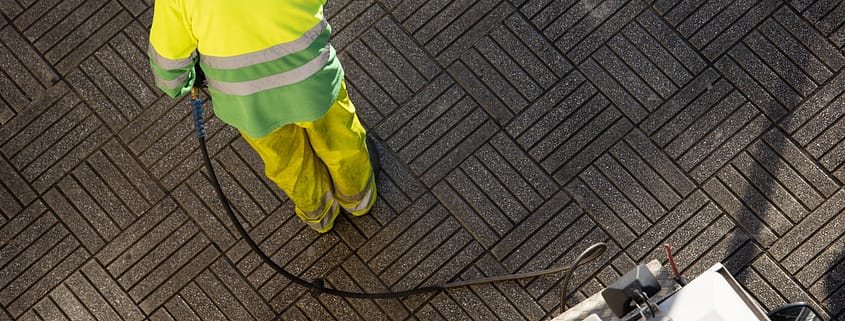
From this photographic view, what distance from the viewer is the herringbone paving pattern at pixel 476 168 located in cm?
459

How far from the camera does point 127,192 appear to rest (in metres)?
4.77

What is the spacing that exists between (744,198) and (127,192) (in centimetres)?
308

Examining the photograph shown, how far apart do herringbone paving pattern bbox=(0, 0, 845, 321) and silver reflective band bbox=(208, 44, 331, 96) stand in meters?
1.39

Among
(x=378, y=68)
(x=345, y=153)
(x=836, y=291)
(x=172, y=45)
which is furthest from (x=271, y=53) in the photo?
(x=836, y=291)

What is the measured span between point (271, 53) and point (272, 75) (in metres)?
0.14

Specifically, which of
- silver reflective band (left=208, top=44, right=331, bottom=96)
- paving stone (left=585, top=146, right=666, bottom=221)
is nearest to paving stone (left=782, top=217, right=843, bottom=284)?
paving stone (left=585, top=146, right=666, bottom=221)

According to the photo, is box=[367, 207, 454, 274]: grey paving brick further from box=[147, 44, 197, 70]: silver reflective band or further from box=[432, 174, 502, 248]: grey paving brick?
box=[147, 44, 197, 70]: silver reflective band

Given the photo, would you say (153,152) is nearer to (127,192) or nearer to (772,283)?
(127,192)

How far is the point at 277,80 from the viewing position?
336cm

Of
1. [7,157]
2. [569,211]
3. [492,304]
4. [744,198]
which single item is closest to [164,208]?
[7,157]

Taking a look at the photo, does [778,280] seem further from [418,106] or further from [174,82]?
[174,82]

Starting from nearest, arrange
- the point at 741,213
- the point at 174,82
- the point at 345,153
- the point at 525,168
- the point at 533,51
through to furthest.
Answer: the point at 174,82, the point at 345,153, the point at 741,213, the point at 525,168, the point at 533,51

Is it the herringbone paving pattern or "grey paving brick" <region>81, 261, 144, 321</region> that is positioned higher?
the herringbone paving pattern

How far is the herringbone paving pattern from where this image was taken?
181 inches
